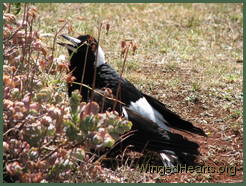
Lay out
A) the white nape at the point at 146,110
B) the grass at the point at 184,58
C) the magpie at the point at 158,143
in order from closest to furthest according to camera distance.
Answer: the magpie at the point at 158,143, the white nape at the point at 146,110, the grass at the point at 184,58

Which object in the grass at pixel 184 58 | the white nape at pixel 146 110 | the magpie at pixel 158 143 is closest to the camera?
the magpie at pixel 158 143

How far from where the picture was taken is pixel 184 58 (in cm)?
796

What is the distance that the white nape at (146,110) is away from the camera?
520 cm

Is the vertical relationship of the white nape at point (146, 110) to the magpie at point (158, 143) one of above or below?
above

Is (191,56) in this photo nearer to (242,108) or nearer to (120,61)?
(120,61)

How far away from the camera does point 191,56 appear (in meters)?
8.10

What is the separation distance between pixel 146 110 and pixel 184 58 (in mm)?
2790

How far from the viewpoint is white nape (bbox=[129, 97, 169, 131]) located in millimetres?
5199

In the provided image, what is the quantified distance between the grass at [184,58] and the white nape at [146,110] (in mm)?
430

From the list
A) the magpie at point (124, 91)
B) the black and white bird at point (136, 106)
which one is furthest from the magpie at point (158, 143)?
the magpie at point (124, 91)

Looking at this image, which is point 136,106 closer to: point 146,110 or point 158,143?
point 146,110

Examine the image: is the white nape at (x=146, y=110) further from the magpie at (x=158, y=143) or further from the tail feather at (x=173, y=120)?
the magpie at (x=158, y=143)

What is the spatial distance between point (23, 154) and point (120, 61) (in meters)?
3.73

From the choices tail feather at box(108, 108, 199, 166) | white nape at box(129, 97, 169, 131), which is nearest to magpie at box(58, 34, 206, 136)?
white nape at box(129, 97, 169, 131)
